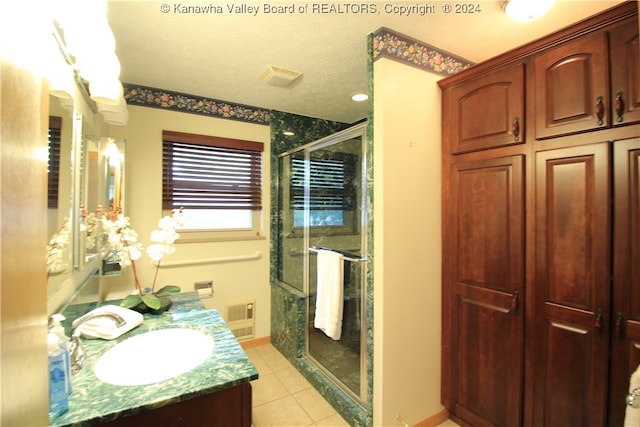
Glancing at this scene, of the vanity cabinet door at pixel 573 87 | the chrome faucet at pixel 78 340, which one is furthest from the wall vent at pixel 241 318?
the vanity cabinet door at pixel 573 87

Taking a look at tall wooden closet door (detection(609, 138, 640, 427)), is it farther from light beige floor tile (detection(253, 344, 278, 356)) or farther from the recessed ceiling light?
light beige floor tile (detection(253, 344, 278, 356))

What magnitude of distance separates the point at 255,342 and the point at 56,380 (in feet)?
7.14

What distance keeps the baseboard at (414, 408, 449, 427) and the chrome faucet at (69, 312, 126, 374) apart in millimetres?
1741

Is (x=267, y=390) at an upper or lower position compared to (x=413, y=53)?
lower

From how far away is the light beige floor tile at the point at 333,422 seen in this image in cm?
179

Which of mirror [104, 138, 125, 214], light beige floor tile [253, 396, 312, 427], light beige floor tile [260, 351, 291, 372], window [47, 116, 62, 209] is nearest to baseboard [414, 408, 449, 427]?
light beige floor tile [253, 396, 312, 427]

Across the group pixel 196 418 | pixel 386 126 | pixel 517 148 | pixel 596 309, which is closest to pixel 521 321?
pixel 596 309

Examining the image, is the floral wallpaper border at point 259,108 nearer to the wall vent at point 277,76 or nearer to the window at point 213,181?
the window at point 213,181

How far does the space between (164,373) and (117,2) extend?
1.72 m

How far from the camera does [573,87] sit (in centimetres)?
125

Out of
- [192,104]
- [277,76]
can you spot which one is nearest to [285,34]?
[277,76]

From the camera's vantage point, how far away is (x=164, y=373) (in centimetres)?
118

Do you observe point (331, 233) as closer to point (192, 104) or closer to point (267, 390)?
point (267, 390)

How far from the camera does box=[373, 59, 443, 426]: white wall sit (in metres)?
1.57
